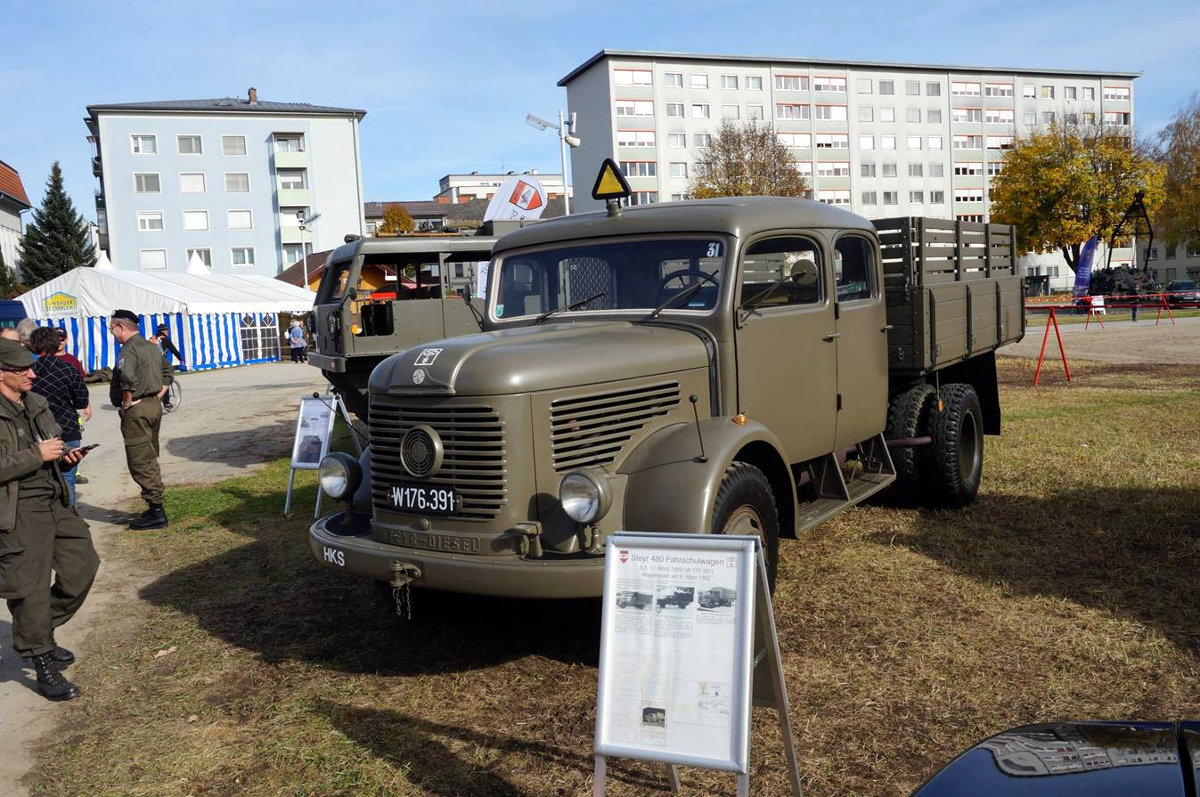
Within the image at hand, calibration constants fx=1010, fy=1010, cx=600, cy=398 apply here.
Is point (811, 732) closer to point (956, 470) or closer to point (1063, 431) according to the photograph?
point (956, 470)

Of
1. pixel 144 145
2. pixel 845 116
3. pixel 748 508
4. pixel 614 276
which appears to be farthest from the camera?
pixel 845 116

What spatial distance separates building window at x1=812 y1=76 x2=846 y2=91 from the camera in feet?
243

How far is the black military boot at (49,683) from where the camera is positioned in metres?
4.89

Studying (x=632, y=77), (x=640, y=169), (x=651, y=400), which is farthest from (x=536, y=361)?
(x=632, y=77)

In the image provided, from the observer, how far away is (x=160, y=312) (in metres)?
29.5

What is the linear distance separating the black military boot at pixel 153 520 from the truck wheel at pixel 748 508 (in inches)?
242

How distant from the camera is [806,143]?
74.2 m

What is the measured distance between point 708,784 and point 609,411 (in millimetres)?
1666

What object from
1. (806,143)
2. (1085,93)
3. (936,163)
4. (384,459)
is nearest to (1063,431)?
(384,459)

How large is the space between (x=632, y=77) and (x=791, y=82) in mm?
12481

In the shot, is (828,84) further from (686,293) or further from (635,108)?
(686,293)

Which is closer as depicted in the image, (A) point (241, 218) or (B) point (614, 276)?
(B) point (614, 276)

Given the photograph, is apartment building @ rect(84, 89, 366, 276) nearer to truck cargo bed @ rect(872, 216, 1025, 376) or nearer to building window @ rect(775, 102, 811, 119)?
building window @ rect(775, 102, 811, 119)

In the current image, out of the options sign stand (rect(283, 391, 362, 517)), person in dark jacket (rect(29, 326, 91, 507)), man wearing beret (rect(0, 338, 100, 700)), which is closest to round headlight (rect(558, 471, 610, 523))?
man wearing beret (rect(0, 338, 100, 700))
